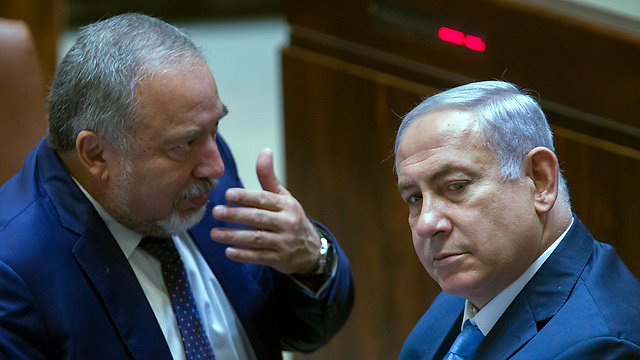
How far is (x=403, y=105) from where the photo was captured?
8.95ft

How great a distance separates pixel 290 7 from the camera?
296cm

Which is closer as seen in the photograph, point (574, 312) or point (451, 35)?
point (574, 312)

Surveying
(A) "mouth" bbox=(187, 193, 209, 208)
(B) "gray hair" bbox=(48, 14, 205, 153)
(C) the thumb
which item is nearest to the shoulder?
(C) the thumb

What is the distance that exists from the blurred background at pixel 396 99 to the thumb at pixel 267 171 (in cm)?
68

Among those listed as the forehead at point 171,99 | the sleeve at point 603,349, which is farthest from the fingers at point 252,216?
the sleeve at point 603,349

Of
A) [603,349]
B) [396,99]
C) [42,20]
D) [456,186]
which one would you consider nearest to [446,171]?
[456,186]

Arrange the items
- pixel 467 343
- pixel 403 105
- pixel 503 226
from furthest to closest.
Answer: pixel 403 105 → pixel 467 343 → pixel 503 226

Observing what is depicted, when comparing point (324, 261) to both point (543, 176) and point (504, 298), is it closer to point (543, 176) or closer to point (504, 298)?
point (504, 298)

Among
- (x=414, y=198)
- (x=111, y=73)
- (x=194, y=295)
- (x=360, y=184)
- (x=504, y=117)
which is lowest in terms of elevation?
(x=360, y=184)

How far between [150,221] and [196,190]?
142mm

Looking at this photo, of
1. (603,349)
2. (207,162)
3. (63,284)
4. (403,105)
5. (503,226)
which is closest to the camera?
(603,349)

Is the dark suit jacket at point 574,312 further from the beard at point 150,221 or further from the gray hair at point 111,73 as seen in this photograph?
the gray hair at point 111,73

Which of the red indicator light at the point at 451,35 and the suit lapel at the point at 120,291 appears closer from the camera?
the suit lapel at the point at 120,291

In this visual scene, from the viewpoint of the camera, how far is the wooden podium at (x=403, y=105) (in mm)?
2305
